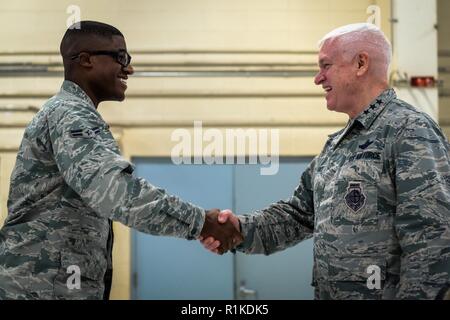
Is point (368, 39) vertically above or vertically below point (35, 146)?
above

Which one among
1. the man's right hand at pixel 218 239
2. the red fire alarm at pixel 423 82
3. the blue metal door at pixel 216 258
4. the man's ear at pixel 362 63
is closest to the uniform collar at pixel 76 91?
the man's right hand at pixel 218 239

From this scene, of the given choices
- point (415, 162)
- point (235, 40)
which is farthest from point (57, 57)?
point (415, 162)

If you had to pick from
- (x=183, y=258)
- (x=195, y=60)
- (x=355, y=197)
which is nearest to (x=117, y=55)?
(x=355, y=197)

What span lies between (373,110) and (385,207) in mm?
416

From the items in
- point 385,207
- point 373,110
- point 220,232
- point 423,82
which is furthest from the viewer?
point 423,82

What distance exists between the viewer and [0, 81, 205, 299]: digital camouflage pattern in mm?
2336

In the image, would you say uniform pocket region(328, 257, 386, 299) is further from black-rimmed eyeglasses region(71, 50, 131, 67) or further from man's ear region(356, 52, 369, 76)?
black-rimmed eyeglasses region(71, 50, 131, 67)

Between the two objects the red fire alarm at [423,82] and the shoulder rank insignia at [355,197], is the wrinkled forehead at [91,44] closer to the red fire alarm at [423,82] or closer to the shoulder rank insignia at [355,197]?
the shoulder rank insignia at [355,197]

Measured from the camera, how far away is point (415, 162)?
2252 mm

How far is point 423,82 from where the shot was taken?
5469 millimetres

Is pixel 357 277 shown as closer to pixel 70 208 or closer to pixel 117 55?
pixel 70 208

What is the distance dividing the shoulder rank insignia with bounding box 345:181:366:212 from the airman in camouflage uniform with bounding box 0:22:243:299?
1.90 ft
